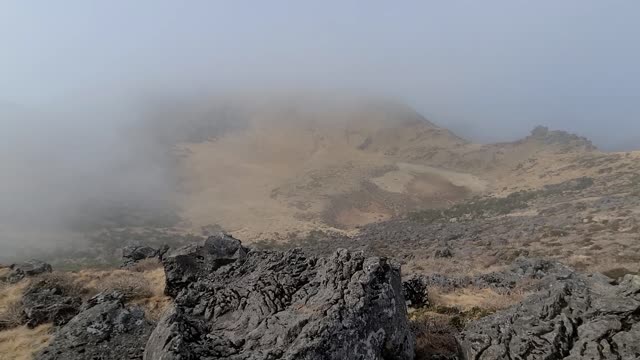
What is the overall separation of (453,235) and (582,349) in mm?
38870

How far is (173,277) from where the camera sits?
18.5 meters

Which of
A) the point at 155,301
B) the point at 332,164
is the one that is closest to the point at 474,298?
the point at 155,301

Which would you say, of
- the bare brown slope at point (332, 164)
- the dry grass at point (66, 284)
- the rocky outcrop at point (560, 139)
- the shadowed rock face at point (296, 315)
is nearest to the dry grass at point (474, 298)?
the shadowed rock face at point (296, 315)

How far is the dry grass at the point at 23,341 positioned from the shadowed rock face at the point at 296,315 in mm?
7235

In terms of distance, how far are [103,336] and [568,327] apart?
10.5 metres

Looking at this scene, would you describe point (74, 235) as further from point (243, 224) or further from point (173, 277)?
point (173, 277)

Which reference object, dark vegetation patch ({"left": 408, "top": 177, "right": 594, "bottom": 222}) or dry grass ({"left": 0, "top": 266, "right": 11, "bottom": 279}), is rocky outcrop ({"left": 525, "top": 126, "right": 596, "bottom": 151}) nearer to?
dark vegetation patch ({"left": 408, "top": 177, "right": 594, "bottom": 222})

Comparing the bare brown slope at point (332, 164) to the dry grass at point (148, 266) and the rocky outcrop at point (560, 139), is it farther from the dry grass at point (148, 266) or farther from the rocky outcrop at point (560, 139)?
the dry grass at point (148, 266)

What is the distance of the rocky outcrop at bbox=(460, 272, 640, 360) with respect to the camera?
24.6 feet

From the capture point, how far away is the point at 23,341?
15.2m

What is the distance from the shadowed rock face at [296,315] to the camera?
25.3ft

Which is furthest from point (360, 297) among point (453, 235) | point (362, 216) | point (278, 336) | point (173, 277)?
point (362, 216)

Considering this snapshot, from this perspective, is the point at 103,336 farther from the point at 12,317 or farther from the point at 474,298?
the point at 474,298

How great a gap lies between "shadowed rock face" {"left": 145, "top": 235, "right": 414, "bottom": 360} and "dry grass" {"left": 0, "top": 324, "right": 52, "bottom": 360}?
23.7 ft
